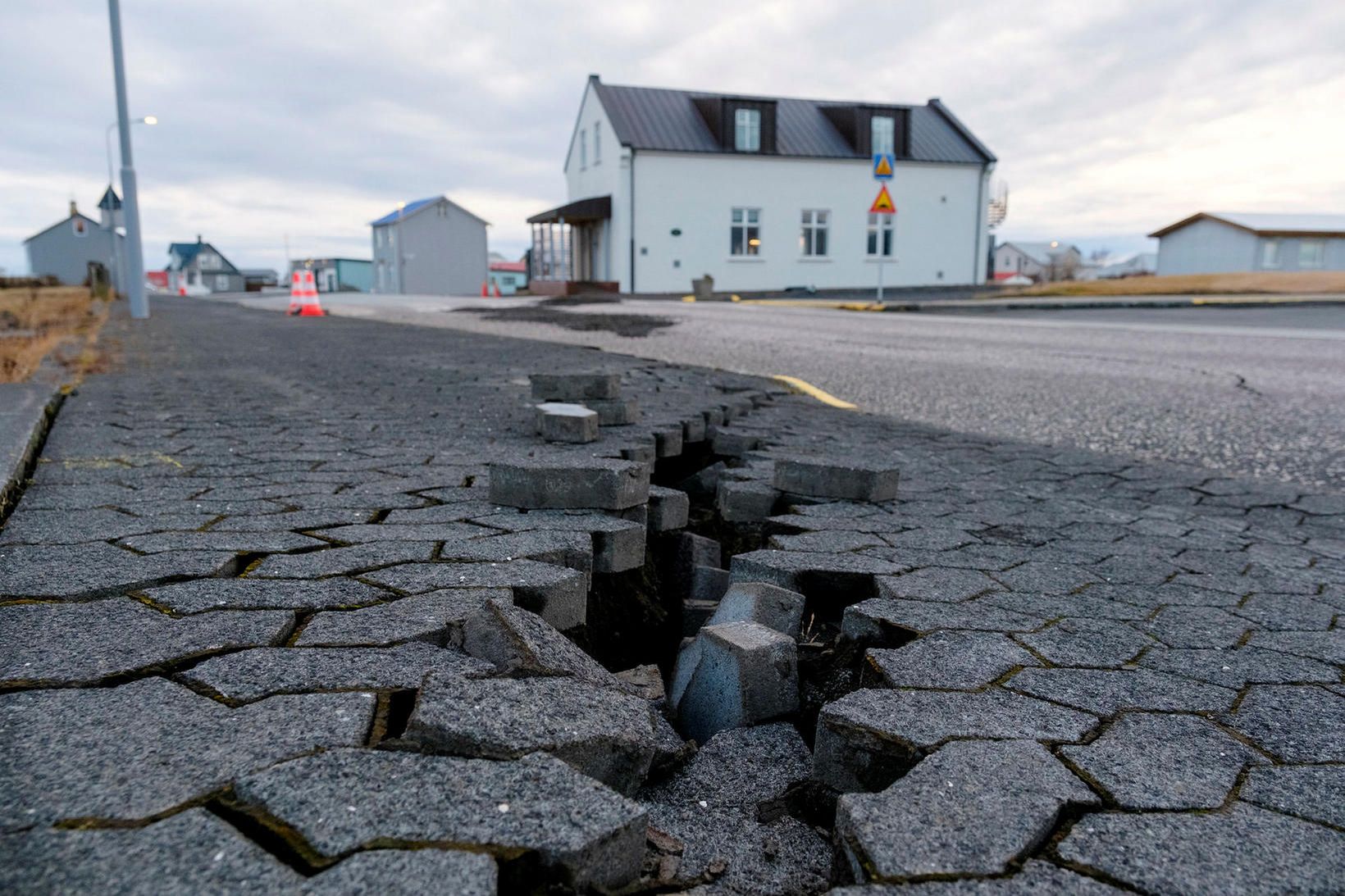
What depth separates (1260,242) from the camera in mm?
44500

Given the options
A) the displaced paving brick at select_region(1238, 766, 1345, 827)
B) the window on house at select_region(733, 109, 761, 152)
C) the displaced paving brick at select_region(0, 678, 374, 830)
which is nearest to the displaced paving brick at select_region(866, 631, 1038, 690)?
the displaced paving brick at select_region(1238, 766, 1345, 827)

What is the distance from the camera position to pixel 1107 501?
347 cm

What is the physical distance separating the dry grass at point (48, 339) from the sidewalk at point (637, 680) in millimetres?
3782

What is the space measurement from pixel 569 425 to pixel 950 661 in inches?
89.1

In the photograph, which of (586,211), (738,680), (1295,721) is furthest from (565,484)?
(586,211)

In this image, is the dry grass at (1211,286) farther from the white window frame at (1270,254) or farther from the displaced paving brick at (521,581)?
the white window frame at (1270,254)

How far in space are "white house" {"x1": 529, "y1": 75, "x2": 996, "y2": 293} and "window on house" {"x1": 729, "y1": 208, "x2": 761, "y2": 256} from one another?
0.04m

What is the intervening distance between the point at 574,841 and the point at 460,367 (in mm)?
6097

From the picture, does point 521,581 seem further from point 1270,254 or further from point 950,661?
point 1270,254

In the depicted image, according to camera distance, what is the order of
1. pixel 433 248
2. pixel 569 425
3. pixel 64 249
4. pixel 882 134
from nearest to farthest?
pixel 569 425, pixel 882 134, pixel 433 248, pixel 64 249

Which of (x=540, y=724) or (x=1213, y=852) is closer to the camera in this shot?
(x=1213, y=852)

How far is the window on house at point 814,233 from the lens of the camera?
31.7 meters

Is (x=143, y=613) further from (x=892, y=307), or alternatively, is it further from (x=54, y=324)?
(x=892, y=307)

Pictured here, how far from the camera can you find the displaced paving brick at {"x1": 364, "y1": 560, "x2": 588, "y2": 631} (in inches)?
84.4
